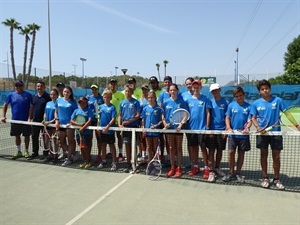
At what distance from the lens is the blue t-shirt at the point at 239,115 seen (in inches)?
213

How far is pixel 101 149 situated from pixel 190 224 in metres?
3.59

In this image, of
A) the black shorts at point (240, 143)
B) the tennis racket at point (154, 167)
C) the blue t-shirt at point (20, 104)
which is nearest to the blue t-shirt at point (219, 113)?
the black shorts at point (240, 143)

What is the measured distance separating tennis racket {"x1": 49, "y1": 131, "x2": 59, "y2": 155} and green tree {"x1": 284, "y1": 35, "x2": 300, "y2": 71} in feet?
151

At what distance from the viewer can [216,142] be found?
568cm

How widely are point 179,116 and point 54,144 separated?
3.27 meters

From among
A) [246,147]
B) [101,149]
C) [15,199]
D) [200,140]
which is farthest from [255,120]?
[15,199]

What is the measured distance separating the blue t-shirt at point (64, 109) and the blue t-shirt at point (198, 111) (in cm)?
281

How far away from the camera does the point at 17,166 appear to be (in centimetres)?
670

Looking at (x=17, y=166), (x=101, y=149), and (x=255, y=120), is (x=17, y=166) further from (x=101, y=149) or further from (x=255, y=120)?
(x=255, y=120)

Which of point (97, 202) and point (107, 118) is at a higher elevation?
point (107, 118)

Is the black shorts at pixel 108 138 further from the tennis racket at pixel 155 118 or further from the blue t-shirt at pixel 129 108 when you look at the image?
the tennis racket at pixel 155 118

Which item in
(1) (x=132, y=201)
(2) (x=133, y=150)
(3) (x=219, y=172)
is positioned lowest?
(1) (x=132, y=201)

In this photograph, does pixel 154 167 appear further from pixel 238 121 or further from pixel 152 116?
pixel 238 121

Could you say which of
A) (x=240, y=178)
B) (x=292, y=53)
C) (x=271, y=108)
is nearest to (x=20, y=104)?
(x=240, y=178)
